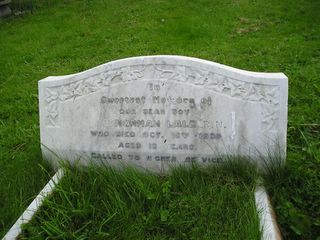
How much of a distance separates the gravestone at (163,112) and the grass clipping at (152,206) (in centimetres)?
16

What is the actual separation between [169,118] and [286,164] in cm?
85

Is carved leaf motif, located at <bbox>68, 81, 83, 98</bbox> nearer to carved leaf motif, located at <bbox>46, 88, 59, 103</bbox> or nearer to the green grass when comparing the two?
carved leaf motif, located at <bbox>46, 88, 59, 103</bbox>

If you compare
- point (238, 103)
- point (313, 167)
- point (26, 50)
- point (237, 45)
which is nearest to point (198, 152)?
point (238, 103)

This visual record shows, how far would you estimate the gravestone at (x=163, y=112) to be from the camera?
2.62 m

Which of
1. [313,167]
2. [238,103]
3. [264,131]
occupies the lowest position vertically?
[313,167]

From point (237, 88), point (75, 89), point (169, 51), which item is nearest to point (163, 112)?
point (237, 88)

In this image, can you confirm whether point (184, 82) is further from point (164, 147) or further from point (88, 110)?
point (88, 110)

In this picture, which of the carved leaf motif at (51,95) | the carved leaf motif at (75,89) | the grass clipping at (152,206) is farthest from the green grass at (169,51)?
the carved leaf motif at (75,89)

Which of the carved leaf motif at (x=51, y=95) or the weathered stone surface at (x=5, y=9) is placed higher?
the weathered stone surface at (x=5, y=9)

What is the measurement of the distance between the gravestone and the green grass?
33cm

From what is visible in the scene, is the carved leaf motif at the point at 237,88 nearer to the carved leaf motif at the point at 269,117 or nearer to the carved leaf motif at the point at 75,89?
the carved leaf motif at the point at 269,117

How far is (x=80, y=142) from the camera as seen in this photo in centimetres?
290

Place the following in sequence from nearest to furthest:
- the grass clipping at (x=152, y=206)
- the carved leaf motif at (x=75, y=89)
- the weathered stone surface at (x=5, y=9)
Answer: the grass clipping at (x=152, y=206) < the carved leaf motif at (x=75, y=89) < the weathered stone surface at (x=5, y=9)

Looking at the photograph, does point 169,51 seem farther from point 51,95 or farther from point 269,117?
point 269,117
